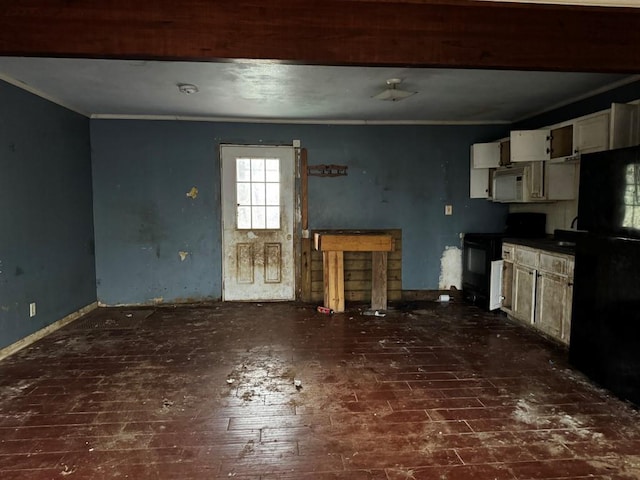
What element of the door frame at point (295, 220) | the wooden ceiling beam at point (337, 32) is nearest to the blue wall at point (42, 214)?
the door frame at point (295, 220)

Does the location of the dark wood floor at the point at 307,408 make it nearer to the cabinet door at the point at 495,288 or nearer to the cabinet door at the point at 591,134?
the cabinet door at the point at 495,288

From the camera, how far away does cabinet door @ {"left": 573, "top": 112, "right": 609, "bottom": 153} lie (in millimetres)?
3449

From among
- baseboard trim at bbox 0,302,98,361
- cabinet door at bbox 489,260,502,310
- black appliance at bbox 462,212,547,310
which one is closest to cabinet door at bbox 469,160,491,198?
black appliance at bbox 462,212,547,310

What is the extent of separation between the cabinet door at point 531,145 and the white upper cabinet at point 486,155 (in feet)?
2.90

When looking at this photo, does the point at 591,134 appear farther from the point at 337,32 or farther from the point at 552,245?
the point at 337,32

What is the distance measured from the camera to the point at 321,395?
9.29ft

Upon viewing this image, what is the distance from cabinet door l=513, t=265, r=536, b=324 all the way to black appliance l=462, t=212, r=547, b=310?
34cm

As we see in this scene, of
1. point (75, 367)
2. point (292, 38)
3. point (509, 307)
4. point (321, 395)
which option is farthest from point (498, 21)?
point (75, 367)

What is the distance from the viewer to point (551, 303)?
378 cm

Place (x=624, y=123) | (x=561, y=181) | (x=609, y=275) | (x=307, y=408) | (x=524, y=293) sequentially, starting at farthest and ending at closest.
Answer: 1. (x=561, y=181)
2. (x=524, y=293)
3. (x=624, y=123)
4. (x=609, y=275)
5. (x=307, y=408)

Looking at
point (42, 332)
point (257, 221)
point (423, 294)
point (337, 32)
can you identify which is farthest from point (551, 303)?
point (42, 332)

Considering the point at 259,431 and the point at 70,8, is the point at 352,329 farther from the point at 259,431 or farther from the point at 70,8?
the point at 70,8

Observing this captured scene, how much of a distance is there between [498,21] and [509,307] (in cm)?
315

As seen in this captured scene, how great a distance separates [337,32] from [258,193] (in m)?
3.32
